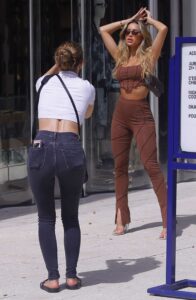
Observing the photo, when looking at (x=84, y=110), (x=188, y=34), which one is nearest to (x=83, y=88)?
(x=84, y=110)

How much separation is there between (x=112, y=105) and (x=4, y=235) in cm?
303

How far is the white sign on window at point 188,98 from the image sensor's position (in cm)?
608

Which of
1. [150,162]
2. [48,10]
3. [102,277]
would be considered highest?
[48,10]

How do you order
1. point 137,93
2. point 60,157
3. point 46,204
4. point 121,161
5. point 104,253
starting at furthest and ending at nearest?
1. point 121,161
2. point 137,93
3. point 104,253
4. point 46,204
5. point 60,157

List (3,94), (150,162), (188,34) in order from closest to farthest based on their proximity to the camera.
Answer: (150,162) < (3,94) < (188,34)

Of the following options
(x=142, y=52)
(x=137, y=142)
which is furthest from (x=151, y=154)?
(x=142, y=52)

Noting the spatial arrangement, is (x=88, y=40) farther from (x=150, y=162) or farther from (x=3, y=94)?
(x=150, y=162)

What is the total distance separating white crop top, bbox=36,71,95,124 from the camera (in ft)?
20.7

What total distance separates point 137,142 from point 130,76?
610mm

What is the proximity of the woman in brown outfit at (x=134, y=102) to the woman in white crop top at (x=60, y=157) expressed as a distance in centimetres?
179

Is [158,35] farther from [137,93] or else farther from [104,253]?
[104,253]

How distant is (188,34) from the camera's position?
38.8 feet

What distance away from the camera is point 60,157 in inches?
245

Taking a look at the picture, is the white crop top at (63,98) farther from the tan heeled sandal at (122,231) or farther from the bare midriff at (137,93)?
the tan heeled sandal at (122,231)
